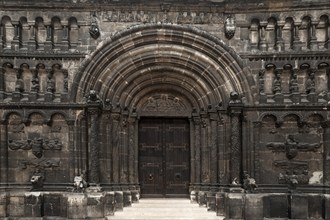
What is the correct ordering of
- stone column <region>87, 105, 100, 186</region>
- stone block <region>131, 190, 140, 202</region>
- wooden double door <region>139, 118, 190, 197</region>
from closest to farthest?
stone column <region>87, 105, 100, 186</region> < stone block <region>131, 190, 140, 202</region> < wooden double door <region>139, 118, 190, 197</region>

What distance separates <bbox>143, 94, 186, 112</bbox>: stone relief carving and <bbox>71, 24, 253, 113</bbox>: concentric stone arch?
0.95m

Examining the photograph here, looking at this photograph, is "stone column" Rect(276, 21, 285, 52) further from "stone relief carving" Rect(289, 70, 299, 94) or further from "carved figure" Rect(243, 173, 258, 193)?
"carved figure" Rect(243, 173, 258, 193)

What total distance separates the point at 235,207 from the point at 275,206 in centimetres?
109

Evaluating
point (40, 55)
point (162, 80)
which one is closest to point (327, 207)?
point (162, 80)

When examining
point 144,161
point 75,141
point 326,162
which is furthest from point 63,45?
point 326,162

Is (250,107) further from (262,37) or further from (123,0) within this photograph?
(123,0)

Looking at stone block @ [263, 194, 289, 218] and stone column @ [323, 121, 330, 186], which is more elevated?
stone column @ [323, 121, 330, 186]

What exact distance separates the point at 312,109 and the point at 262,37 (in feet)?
7.52

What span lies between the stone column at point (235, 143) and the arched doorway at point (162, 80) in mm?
93

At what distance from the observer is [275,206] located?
1098 centimetres

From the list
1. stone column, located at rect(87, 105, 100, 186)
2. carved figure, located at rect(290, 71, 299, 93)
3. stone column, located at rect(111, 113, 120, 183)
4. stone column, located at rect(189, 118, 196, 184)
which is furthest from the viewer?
stone column, located at rect(189, 118, 196, 184)

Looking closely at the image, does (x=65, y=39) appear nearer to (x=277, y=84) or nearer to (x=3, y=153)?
(x=3, y=153)

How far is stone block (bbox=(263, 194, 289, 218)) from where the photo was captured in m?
10.9

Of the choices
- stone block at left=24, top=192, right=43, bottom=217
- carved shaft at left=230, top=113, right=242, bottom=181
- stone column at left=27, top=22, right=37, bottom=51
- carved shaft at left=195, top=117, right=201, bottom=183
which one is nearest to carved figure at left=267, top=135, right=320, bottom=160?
carved shaft at left=230, top=113, right=242, bottom=181
